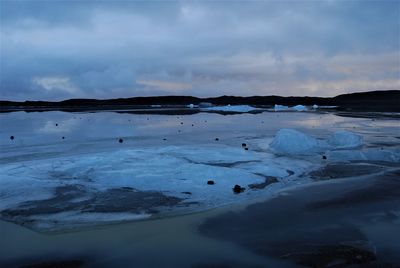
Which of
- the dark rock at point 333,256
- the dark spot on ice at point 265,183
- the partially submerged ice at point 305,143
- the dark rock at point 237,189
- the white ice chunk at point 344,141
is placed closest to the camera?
the dark rock at point 333,256

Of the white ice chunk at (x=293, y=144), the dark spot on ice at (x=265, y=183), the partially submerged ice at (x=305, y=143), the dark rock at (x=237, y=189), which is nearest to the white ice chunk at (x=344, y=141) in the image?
the partially submerged ice at (x=305, y=143)

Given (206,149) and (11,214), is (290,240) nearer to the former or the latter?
(11,214)

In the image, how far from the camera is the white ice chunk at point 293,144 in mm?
14188

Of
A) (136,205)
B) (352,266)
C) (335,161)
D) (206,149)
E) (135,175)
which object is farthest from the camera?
(206,149)

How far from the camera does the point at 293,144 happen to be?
572 inches

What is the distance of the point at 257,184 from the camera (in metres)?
9.16

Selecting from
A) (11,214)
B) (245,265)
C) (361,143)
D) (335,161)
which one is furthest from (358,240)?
(361,143)

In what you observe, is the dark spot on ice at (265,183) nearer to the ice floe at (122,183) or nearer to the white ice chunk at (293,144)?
the ice floe at (122,183)

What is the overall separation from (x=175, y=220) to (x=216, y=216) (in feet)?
2.32

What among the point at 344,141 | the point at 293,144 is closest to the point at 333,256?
the point at 293,144

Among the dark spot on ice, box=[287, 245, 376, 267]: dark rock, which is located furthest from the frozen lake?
box=[287, 245, 376, 267]: dark rock

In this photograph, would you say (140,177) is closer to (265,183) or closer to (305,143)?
(265,183)

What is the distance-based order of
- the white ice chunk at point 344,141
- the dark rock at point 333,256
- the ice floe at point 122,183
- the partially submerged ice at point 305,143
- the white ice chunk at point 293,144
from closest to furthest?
the dark rock at point 333,256 → the ice floe at point 122,183 → the white ice chunk at point 293,144 → the partially submerged ice at point 305,143 → the white ice chunk at point 344,141

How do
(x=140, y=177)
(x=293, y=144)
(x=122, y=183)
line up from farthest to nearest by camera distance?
(x=293, y=144), (x=140, y=177), (x=122, y=183)
